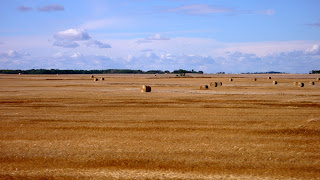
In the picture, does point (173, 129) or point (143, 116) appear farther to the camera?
point (143, 116)

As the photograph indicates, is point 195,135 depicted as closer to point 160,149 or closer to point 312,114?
point 160,149

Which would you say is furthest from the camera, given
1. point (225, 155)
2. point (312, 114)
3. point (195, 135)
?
point (312, 114)

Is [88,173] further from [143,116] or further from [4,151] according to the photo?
[143,116]

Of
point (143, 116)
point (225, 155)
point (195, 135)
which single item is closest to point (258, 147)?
point (225, 155)

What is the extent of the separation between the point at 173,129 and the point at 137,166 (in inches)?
237

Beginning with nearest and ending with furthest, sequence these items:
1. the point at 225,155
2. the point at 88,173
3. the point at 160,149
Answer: the point at 88,173, the point at 225,155, the point at 160,149

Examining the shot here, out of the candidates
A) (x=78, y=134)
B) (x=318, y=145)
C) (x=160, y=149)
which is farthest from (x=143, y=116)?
(x=318, y=145)

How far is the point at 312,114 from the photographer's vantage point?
71.2 feet

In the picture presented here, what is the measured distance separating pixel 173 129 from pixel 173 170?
6.32 metres

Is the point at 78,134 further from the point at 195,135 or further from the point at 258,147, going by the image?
the point at 258,147

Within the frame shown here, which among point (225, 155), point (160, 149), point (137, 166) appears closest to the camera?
point (137, 166)

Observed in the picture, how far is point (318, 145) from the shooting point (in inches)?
536

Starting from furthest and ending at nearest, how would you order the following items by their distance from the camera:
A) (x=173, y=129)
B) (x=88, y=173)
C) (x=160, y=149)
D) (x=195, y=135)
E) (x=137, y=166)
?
(x=173, y=129) → (x=195, y=135) → (x=160, y=149) → (x=137, y=166) → (x=88, y=173)

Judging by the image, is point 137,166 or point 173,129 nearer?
point 137,166
